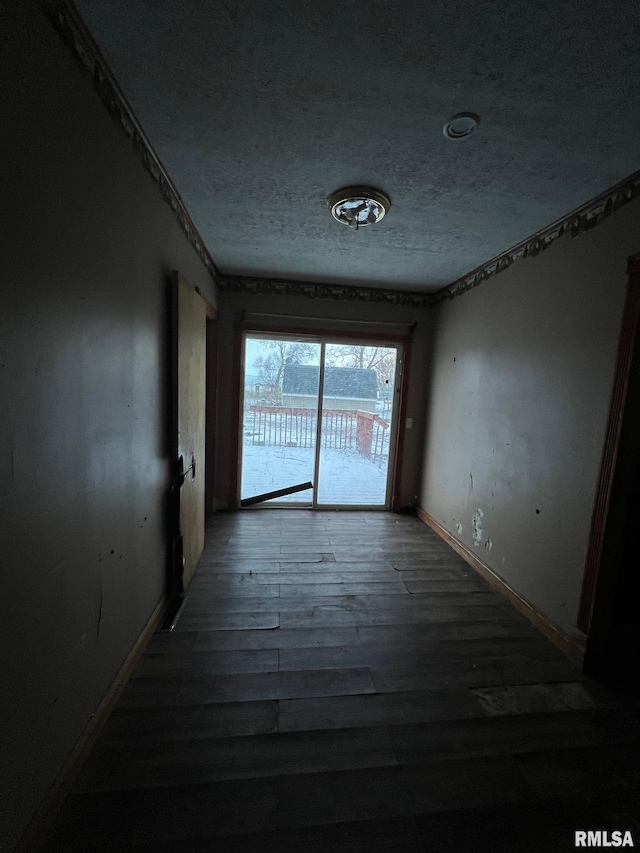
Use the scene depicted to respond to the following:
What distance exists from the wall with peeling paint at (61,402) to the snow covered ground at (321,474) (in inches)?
91.3

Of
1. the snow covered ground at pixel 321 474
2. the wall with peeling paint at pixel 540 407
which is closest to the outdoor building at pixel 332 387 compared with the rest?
the snow covered ground at pixel 321 474

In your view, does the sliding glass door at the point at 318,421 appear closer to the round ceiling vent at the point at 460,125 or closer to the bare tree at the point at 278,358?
the bare tree at the point at 278,358

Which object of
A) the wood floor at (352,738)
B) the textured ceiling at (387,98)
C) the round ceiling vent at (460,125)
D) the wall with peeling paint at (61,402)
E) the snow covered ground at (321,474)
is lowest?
the wood floor at (352,738)

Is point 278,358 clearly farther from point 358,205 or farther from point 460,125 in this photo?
point 460,125

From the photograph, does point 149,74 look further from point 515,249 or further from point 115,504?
point 515,249

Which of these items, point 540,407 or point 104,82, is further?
point 540,407

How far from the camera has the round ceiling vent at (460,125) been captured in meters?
1.31

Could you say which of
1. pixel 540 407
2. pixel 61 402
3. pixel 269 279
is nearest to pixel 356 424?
pixel 269 279

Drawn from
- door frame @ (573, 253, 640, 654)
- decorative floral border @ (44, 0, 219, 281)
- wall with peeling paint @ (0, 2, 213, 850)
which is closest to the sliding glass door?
decorative floral border @ (44, 0, 219, 281)

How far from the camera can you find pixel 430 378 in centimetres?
394

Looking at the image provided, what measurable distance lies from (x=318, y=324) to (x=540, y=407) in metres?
2.31

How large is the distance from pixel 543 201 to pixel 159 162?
2.04 metres

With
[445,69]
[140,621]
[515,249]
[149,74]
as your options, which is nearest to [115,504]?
[140,621]

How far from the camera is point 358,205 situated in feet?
6.40
